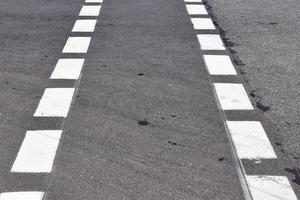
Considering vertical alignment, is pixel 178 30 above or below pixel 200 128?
below

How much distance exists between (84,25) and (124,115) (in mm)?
3561

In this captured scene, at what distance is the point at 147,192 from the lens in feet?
14.2

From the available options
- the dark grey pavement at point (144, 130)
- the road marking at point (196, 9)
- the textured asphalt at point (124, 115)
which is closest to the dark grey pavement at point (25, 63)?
the textured asphalt at point (124, 115)

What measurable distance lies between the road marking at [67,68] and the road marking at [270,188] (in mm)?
2803

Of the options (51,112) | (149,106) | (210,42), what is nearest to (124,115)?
(149,106)

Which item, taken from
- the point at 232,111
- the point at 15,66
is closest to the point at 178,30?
the point at 15,66

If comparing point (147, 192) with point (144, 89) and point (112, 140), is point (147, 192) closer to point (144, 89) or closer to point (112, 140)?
point (112, 140)

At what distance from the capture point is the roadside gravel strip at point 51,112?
4.68m

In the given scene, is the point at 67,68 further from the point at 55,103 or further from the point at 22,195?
the point at 22,195

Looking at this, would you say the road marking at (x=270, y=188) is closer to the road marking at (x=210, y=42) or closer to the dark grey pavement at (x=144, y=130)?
the dark grey pavement at (x=144, y=130)

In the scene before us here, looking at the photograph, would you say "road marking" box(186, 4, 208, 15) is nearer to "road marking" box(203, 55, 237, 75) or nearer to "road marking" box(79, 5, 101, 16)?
"road marking" box(79, 5, 101, 16)

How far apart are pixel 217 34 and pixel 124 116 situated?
322cm

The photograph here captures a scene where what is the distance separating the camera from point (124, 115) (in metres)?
5.69

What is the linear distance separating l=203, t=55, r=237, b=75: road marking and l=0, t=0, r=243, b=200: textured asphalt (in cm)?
10
